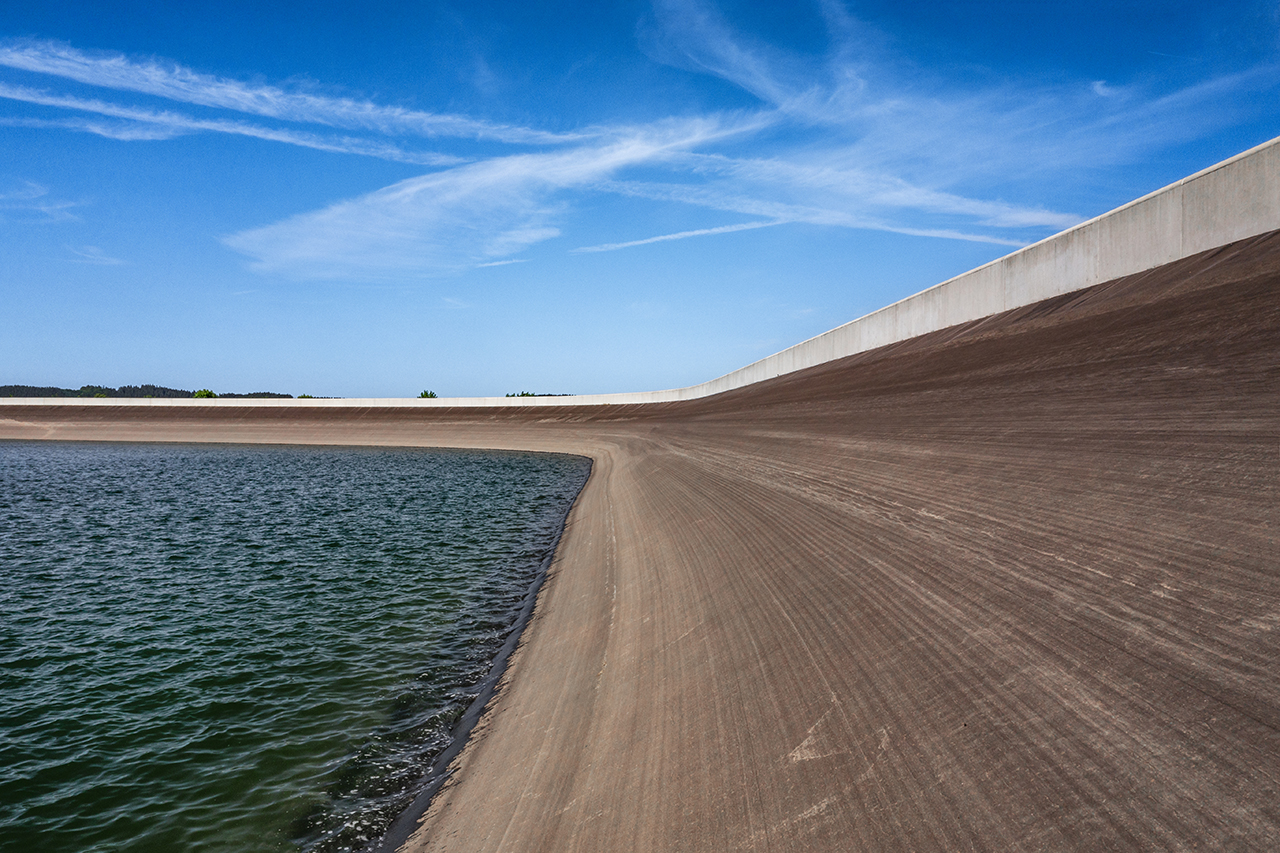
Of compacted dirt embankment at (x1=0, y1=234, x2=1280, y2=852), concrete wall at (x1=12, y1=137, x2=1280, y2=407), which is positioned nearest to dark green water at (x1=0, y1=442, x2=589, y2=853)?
compacted dirt embankment at (x1=0, y1=234, x2=1280, y2=852)

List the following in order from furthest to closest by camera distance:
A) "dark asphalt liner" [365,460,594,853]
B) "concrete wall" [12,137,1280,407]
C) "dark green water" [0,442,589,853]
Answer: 1. "concrete wall" [12,137,1280,407]
2. "dark green water" [0,442,589,853]
3. "dark asphalt liner" [365,460,594,853]

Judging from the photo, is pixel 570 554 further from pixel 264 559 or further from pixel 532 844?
pixel 532 844

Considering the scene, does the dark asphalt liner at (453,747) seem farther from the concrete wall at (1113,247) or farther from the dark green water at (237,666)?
the concrete wall at (1113,247)

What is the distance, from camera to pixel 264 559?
14.4 meters

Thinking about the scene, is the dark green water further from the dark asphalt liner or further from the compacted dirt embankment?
the compacted dirt embankment

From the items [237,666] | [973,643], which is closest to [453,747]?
[237,666]

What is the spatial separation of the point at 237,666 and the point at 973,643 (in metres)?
8.55

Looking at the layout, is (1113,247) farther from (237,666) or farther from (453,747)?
(237,666)

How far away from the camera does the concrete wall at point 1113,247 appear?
10.5 meters

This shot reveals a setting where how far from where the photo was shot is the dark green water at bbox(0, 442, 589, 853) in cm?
551

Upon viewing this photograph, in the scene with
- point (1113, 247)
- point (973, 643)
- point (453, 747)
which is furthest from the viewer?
point (1113, 247)

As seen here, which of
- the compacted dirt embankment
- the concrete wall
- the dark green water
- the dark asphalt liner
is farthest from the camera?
the concrete wall

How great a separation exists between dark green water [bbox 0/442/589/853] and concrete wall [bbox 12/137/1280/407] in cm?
1333

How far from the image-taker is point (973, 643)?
13.7 feet
